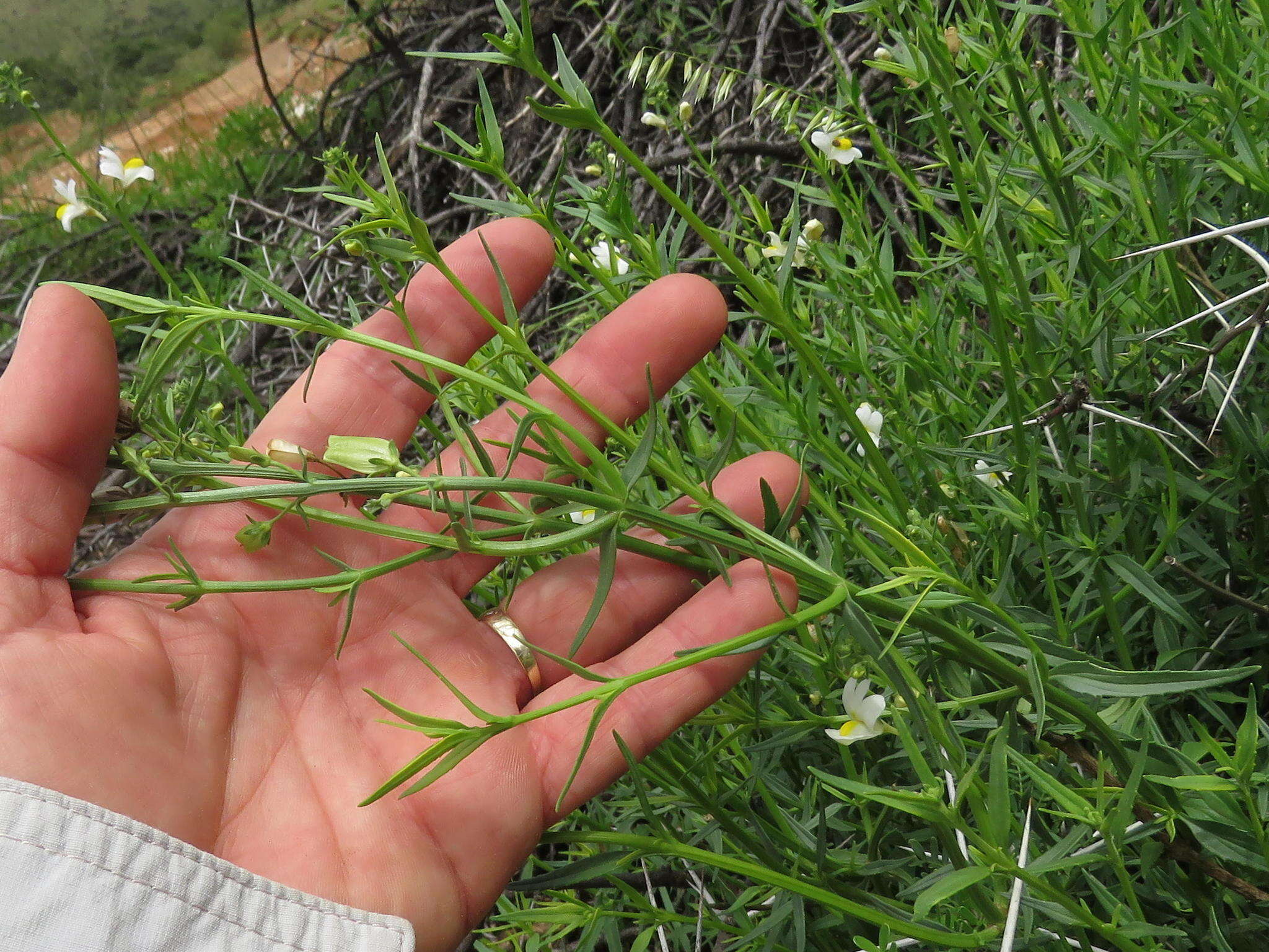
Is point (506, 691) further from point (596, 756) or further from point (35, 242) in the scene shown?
point (35, 242)

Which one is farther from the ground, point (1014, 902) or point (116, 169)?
point (116, 169)

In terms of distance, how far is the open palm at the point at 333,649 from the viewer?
106 cm

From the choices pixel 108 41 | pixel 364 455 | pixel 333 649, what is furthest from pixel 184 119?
pixel 364 455

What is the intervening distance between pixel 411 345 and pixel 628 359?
0.30m

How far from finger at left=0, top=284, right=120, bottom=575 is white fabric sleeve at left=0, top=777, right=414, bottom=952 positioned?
0.27 m

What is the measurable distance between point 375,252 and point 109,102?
16.4 ft

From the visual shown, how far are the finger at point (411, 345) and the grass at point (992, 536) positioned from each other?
0.15 feet

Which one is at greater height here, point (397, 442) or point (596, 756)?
point (397, 442)

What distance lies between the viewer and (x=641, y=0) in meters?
2.77

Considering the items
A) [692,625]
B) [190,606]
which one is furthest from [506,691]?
[190,606]

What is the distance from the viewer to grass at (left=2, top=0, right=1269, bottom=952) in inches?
37.5

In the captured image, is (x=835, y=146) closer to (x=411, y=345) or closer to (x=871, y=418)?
(x=871, y=418)

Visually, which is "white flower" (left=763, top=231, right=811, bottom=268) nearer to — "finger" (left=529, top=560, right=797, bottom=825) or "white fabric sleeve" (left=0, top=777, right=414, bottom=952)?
"finger" (left=529, top=560, right=797, bottom=825)

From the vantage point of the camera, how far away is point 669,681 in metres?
1.10
